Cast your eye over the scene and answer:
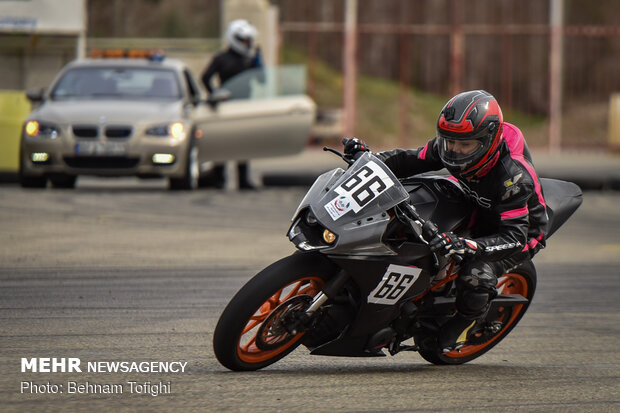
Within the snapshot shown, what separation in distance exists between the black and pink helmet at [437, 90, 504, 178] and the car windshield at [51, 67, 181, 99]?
10347 mm

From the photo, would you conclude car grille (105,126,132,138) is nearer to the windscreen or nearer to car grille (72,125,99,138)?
car grille (72,125,99,138)

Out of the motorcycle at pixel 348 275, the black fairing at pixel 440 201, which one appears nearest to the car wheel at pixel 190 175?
the black fairing at pixel 440 201

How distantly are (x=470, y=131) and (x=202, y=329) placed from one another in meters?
2.24

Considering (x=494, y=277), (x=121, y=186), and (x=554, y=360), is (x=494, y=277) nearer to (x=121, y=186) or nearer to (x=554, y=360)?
(x=554, y=360)

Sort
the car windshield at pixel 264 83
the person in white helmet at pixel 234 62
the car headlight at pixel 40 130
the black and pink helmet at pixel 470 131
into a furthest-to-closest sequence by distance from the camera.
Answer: the person in white helmet at pixel 234 62, the car windshield at pixel 264 83, the car headlight at pixel 40 130, the black and pink helmet at pixel 470 131

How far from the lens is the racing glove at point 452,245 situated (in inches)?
231

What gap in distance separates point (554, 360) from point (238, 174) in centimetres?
1097

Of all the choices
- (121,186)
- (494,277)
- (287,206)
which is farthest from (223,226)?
(494,277)

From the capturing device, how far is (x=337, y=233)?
571 centimetres

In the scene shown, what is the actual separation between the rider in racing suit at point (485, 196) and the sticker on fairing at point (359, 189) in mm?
350

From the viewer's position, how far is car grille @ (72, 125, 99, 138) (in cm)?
1523

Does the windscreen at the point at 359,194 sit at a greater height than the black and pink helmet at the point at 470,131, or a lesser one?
lesser

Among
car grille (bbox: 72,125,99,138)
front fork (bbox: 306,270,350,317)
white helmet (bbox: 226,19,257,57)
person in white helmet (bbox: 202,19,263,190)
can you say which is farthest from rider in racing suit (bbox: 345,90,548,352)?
white helmet (bbox: 226,19,257,57)

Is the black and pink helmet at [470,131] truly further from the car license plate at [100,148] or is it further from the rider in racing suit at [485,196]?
the car license plate at [100,148]
